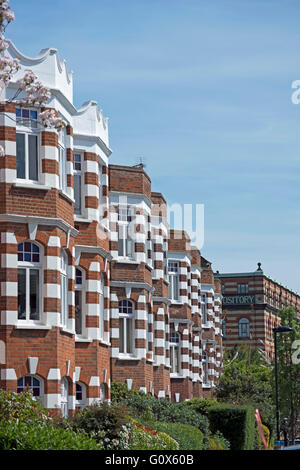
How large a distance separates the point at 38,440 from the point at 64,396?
11.9 meters

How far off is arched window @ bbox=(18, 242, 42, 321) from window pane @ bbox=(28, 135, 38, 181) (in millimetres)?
1972

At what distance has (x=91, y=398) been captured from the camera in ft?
101

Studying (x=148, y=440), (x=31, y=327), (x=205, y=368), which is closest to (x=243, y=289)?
(x=205, y=368)

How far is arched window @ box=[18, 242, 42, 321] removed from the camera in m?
26.3

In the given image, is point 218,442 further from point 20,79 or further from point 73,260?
point 20,79

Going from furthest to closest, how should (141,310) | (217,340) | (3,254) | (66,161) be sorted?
(217,340)
(141,310)
(66,161)
(3,254)

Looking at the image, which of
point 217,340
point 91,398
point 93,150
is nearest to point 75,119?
point 93,150

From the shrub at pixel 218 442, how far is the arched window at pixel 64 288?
713 cm

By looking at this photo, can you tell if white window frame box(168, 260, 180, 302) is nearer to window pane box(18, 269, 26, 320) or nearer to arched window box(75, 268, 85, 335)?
arched window box(75, 268, 85, 335)

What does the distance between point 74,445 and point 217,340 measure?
57.9 m

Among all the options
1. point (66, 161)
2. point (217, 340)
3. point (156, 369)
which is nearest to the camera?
point (66, 161)

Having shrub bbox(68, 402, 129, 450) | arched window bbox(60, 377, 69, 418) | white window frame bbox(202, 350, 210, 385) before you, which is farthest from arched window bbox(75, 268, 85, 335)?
white window frame bbox(202, 350, 210, 385)

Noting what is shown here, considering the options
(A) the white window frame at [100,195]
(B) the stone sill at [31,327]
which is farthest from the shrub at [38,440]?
(A) the white window frame at [100,195]
